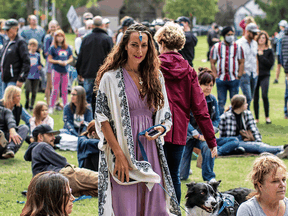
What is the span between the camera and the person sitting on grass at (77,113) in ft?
27.9

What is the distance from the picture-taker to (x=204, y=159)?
6109mm

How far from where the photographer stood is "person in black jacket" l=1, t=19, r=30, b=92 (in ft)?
30.0

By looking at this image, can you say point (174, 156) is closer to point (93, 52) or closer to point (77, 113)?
point (77, 113)

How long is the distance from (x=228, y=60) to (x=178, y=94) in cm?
547

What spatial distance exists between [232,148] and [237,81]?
2.26 metres

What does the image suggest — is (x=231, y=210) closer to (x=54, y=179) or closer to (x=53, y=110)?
(x=54, y=179)

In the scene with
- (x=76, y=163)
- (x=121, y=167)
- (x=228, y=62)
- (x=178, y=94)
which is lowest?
(x=76, y=163)

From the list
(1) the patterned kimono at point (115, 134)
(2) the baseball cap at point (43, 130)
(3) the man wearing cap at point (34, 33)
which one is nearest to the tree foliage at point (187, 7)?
(3) the man wearing cap at point (34, 33)

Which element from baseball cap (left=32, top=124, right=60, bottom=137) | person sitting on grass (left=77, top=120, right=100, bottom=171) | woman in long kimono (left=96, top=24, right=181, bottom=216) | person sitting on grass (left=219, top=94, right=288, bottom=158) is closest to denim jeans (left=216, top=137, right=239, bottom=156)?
person sitting on grass (left=219, top=94, right=288, bottom=158)

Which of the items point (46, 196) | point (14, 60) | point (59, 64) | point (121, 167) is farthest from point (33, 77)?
point (46, 196)

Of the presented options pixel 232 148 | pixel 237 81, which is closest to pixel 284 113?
pixel 237 81

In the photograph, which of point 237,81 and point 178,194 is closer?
point 178,194

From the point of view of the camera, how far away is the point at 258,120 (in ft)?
36.0

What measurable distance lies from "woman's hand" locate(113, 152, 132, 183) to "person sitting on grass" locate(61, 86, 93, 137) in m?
4.94
